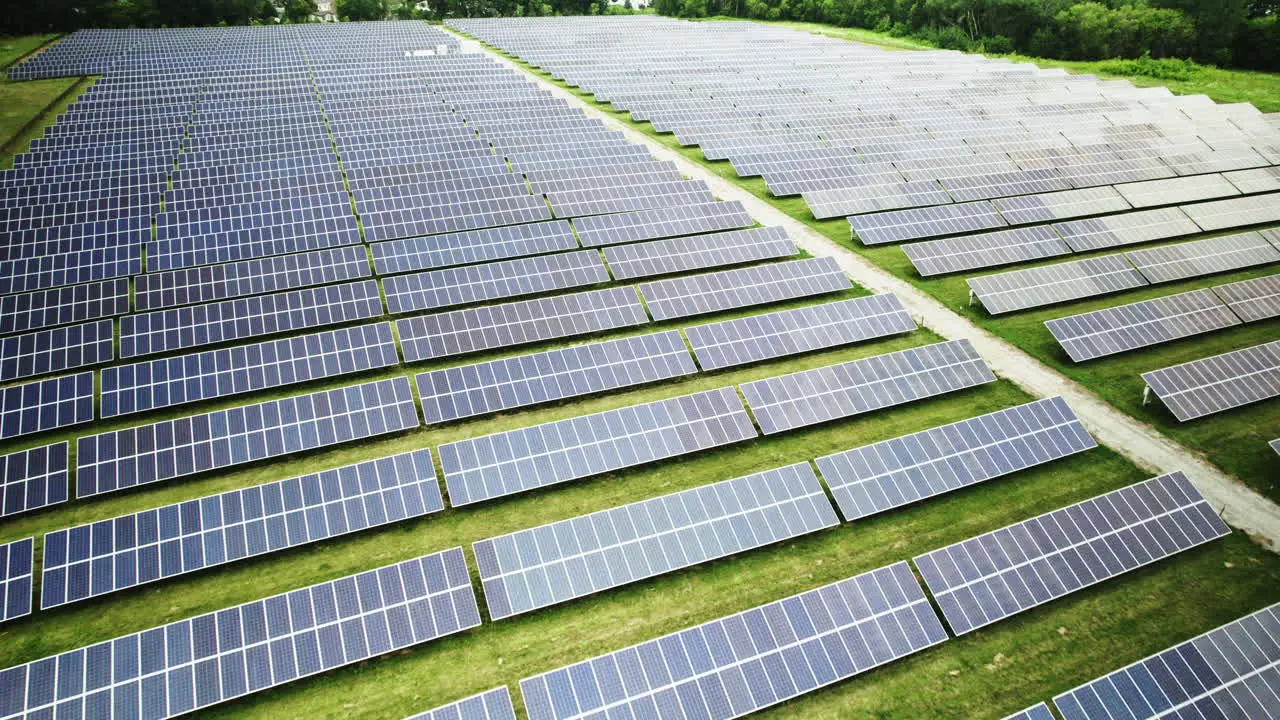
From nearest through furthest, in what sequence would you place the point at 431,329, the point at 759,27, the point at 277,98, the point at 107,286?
the point at 431,329, the point at 107,286, the point at 277,98, the point at 759,27

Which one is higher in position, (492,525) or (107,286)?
(107,286)

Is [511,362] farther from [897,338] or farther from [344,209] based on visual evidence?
[344,209]

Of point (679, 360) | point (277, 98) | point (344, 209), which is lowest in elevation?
point (679, 360)

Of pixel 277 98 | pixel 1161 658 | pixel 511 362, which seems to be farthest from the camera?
pixel 277 98

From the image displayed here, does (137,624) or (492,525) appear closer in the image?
(137,624)

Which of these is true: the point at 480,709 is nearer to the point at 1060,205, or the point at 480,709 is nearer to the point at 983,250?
the point at 983,250

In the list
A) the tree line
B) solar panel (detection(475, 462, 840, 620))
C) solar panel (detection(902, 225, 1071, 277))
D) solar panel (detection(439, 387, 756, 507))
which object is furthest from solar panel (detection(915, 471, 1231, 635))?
the tree line

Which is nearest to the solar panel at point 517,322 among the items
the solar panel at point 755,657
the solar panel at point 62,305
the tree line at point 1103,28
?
the solar panel at point 62,305

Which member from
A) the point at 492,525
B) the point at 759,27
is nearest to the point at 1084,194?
the point at 492,525
